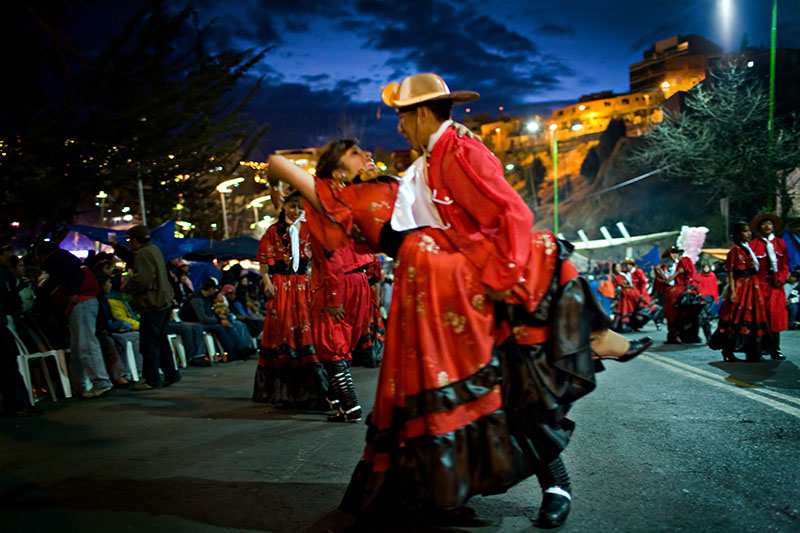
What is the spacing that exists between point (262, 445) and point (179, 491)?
46.9 inches

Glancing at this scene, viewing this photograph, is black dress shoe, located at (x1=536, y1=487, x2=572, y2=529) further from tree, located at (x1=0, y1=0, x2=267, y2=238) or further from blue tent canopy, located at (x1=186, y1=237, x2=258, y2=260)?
blue tent canopy, located at (x1=186, y1=237, x2=258, y2=260)

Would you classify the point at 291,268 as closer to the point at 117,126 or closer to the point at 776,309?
the point at 117,126

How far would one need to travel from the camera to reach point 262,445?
4.96 metres

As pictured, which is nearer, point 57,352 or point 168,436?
point 168,436

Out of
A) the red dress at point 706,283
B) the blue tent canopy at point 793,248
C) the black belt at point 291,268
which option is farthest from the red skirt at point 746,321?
the blue tent canopy at point 793,248

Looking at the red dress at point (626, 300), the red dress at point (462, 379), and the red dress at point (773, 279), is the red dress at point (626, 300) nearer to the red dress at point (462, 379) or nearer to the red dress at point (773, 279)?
the red dress at point (773, 279)

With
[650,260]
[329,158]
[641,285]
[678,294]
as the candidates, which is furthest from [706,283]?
[329,158]

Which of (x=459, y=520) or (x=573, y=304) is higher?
(x=573, y=304)

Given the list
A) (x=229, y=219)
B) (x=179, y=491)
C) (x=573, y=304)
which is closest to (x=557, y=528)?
(x=573, y=304)

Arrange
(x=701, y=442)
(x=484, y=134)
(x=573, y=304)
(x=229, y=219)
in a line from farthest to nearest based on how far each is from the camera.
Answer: (x=484, y=134) < (x=229, y=219) < (x=701, y=442) < (x=573, y=304)

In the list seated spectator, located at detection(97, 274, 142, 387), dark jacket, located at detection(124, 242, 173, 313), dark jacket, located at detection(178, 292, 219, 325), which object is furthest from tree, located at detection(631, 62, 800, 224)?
seated spectator, located at detection(97, 274, 142, 387)

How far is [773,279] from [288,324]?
6798 mm

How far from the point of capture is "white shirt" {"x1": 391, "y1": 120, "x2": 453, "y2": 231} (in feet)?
9.72

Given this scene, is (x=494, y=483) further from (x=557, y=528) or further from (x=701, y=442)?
(x=701, y=442)
